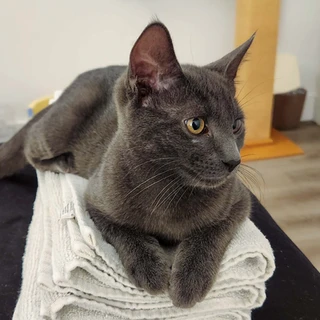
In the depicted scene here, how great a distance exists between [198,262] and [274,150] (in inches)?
61.1

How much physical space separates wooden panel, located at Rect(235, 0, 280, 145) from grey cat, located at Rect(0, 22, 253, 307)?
1161 mm

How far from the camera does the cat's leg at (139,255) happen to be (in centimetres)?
74

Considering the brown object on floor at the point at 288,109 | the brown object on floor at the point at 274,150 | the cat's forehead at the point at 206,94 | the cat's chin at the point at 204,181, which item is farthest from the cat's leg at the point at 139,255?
the brown object on floor at the point at 288,109

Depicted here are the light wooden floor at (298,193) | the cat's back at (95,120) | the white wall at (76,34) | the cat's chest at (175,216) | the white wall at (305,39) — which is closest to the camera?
the cat's chest at (175,216)

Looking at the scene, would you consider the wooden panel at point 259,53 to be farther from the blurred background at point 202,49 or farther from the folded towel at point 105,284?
the folded towel at point 105,284

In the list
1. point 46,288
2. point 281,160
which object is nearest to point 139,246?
point 46,288

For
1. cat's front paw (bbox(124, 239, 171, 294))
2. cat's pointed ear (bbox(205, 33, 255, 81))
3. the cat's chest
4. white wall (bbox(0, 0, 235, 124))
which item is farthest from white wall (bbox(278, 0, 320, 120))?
cat's front paw (bbox(124, 239, 171, 294))

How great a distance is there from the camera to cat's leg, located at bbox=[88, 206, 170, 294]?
738mm

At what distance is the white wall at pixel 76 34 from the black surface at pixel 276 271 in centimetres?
101

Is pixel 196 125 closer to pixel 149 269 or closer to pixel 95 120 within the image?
pixel 149 269

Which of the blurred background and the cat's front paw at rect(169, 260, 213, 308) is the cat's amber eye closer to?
the cat's front paw at rect(169, 260, 213, 308)

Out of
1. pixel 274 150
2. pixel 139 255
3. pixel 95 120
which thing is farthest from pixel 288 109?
pixel 139 255

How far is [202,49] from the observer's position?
7.68 feet

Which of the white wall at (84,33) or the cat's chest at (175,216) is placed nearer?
the cat's chest at (175,216)
